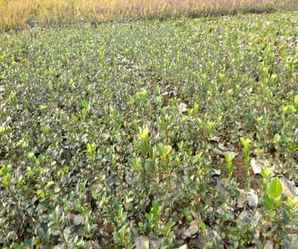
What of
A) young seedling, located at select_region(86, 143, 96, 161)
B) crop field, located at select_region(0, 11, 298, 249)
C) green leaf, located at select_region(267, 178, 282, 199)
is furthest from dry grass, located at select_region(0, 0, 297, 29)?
green leaf, located at select_region(267, 178, 282, 199)

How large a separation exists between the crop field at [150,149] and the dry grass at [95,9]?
4374 mm

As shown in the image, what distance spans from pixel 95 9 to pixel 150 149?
331 inches

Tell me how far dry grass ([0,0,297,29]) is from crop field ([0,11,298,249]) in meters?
4.37

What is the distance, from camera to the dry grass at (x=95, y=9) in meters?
10.2

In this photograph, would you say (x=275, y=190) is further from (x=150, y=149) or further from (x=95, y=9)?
(x=95, y=9)

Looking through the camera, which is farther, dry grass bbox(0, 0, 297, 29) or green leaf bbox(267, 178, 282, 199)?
dry grass bbox(0, 0, 297, 29)

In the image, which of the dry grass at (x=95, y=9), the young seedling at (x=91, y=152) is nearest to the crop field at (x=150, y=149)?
the young seedling at (x=91, y=152)

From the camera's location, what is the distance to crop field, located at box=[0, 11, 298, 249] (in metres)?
2.52

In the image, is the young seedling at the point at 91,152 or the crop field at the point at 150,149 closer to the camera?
the crop field at the point at 150,149

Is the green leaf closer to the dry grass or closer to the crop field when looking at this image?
the crop field

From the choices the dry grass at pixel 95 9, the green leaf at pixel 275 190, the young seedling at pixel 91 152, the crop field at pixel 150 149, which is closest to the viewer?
the green leaf at pixel 275 190

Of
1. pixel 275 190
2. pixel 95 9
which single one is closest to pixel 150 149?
pixel 275 190

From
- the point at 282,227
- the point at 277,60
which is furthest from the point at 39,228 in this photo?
the point at 277,60

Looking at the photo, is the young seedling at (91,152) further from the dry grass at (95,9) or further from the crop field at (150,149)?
the dry grass at (95,9)
